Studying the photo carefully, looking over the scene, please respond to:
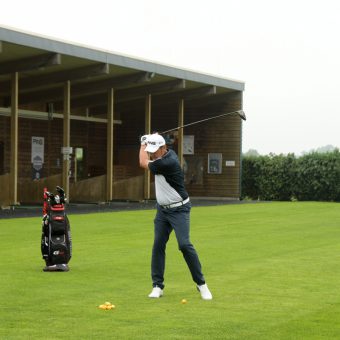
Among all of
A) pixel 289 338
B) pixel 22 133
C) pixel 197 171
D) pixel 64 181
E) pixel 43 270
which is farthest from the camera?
pixel 197 171

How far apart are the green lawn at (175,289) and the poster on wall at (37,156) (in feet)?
51.1

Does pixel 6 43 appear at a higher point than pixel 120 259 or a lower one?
higher

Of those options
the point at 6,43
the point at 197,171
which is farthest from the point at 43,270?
the point at 197,171

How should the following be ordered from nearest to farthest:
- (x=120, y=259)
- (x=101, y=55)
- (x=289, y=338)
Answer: (x=289, y=338), (x=120, y=259), (x=101, y=55)

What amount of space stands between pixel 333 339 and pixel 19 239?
970cm

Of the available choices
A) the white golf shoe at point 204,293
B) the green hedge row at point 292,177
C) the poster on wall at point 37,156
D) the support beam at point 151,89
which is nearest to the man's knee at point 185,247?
the white golf shoe at point 204,293

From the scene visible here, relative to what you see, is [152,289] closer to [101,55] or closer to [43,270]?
[43,270]

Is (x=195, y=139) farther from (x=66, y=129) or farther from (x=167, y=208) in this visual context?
(x=167, y=208)

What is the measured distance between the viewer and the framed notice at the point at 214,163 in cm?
3666

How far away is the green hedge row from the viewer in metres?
36.9

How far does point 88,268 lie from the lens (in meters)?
11.5

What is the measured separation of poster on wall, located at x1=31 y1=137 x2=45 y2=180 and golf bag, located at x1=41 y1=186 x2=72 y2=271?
22024mm

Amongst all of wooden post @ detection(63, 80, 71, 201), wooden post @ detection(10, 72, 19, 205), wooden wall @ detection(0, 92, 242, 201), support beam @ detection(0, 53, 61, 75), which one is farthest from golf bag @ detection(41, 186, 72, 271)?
wooden wall @ detection(0, 92, 242, 201)

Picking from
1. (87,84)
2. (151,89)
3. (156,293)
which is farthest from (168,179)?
(151,89)
